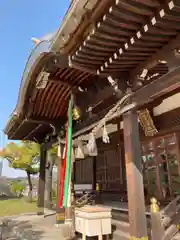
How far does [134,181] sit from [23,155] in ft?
65.8

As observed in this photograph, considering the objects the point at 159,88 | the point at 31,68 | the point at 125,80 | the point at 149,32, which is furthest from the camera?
the point at 31,68

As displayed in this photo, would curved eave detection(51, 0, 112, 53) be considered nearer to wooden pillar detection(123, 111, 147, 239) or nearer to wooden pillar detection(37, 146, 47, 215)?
wooden pillar detection(123, 111, 147, 239)

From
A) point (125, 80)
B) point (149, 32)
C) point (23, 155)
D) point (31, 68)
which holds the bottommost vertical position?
point (23, 155)

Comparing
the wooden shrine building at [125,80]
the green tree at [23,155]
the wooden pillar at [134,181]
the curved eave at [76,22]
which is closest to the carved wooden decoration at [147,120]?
the wooden shrine building at [125,80]

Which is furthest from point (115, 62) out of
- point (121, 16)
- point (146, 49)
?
point (121, 16)

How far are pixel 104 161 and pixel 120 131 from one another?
206 cm

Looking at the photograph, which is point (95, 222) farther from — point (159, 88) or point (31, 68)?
point (31, 68)

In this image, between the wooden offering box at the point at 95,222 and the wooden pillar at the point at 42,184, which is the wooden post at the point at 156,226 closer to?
the wooden offering box at the point at 95,222

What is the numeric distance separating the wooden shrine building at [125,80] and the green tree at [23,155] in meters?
14.5

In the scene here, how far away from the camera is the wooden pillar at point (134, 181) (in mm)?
3785

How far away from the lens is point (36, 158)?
2269 cm

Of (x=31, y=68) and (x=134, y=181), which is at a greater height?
(x=31, y=68)

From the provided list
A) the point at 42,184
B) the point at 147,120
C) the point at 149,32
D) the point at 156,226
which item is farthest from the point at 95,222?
the point at 42,184

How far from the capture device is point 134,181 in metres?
3.95
